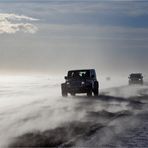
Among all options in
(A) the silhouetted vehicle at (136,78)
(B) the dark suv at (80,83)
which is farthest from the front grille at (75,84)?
(A) the silhouetted vehicle at (136,78)

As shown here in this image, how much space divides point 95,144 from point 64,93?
1067 inches

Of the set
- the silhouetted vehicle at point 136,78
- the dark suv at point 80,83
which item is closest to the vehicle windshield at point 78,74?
the dark suv at point 80,83

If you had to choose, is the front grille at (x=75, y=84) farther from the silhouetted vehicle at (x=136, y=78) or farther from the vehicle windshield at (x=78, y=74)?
the silhouetted vehicle at (x=136, y=78)

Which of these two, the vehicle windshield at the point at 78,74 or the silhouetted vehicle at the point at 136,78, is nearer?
the vehicle windshield at the point at 78,74

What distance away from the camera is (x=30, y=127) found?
55.9 feet

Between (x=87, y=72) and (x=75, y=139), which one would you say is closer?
(x=75, y=139)

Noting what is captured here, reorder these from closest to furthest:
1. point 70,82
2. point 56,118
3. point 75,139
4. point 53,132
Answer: point 75,139 → point 53,132 → point 56,118 → point 70,82

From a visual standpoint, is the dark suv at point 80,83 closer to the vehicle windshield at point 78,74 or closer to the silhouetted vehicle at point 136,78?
the vehicle windshield at point 78,74

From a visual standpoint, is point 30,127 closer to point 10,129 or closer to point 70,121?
point 10,129

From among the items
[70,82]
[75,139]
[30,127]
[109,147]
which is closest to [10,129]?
[30,127]

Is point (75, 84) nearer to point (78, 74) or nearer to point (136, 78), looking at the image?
point (78, 74)

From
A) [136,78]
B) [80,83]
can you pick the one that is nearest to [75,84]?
[80,83]

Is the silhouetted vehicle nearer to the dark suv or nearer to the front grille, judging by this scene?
the dark suv

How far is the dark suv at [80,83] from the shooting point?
39.4m
